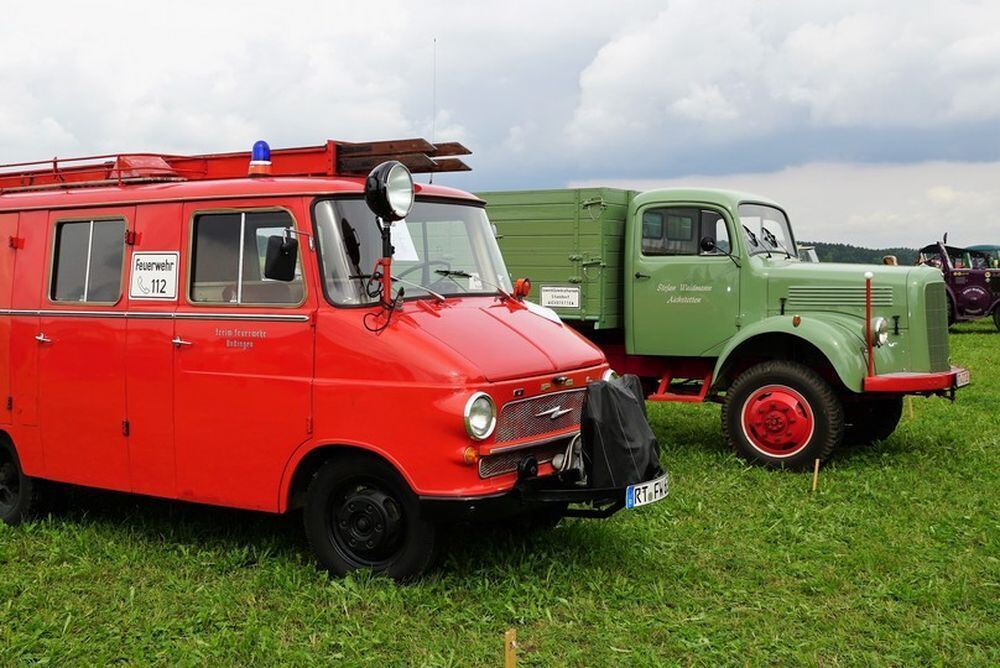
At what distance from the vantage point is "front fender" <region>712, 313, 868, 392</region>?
28.6 ft

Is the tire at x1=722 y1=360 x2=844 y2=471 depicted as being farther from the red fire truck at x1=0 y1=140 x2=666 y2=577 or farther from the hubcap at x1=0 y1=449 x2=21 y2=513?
the hubcap at x1=0 y1=449 x2=21 y2=513

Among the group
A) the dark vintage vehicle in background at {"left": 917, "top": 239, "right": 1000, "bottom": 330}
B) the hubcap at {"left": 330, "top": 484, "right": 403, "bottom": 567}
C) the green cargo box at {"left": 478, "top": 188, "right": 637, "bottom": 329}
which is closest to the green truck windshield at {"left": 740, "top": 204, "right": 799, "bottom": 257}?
the green cargo box at {"left": 478, "top": 188, "right": 637, "bottom": 329}

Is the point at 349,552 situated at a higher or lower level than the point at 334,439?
lower

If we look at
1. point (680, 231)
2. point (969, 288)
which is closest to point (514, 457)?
point (680, 231)

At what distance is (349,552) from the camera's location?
5.72 m

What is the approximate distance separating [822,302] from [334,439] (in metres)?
5.45

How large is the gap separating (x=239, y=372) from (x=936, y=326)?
6379mm

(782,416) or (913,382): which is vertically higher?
(913,382)

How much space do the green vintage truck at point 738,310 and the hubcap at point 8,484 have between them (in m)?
5.11

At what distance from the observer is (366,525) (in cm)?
563

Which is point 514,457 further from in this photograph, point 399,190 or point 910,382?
point 910,382

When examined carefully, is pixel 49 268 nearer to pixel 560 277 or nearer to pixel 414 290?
pixel 414 290

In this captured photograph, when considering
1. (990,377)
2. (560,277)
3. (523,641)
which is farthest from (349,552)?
(990,377)

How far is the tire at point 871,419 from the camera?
390 inches
